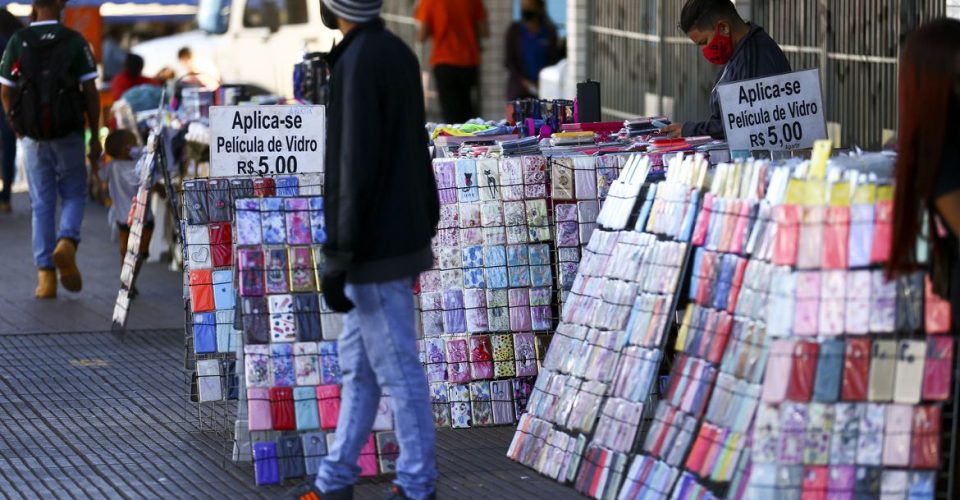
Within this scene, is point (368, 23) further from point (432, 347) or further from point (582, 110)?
point (582, 110)

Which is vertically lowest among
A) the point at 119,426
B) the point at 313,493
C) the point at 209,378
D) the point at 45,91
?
the point at 119,426

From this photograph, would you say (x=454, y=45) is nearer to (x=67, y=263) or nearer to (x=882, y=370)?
(x=67, y=263)

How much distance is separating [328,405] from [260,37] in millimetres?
14058

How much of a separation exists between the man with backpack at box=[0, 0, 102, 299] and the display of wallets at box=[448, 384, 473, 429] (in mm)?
4560

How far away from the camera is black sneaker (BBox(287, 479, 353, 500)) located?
5992 mm

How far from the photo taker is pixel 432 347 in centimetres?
766

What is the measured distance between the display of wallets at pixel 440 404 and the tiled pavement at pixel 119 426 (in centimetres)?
7

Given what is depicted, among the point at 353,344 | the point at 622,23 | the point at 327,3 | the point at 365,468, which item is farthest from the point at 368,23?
the point at 622,23

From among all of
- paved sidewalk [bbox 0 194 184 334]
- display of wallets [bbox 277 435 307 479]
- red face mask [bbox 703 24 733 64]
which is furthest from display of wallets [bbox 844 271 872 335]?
paved sidewalk [bbox 0 194 184 334]

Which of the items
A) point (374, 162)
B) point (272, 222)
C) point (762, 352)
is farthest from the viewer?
point (272, 222)

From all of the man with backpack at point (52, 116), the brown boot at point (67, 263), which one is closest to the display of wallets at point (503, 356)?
the brown boot at point (67, 263)

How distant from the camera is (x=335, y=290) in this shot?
557cm

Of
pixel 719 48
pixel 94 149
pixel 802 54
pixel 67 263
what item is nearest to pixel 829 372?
pixel 719 48

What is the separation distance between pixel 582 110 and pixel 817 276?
11.9ft
